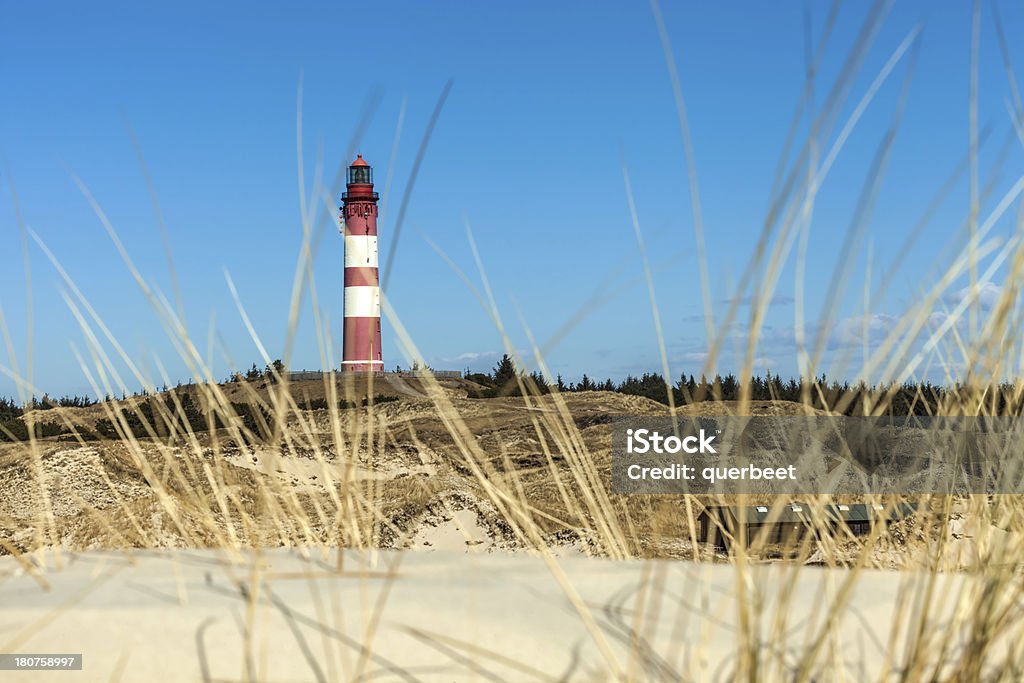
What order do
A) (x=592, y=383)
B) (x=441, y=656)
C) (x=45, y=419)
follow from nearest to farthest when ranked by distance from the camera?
(x=441, y=656), (x=45, y=419), (x=592, y=383)

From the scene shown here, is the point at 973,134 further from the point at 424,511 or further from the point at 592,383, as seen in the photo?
the point at 592,383

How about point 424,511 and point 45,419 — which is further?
point 45,419

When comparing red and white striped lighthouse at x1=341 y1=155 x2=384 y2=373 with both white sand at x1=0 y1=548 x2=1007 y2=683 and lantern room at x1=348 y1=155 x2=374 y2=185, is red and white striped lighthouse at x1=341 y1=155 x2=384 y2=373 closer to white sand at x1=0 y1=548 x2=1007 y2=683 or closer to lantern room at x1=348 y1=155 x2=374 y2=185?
lantern room at x1=348 y1=155 x2=374 y2=185

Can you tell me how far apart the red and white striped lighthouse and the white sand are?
15416 mm

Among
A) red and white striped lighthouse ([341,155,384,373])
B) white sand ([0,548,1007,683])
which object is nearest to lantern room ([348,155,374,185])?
red and white striped lighthouse ([341,155,384,373])

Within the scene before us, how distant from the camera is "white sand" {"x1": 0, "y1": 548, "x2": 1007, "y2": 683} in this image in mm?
1238

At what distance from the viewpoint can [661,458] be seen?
6121 millimetres

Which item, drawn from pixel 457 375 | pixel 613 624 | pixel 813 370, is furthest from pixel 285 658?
pixel 457 375

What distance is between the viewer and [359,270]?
56.5 ft

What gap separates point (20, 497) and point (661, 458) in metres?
3.97

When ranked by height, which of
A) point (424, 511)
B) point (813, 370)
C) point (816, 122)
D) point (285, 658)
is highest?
point (816, 122)

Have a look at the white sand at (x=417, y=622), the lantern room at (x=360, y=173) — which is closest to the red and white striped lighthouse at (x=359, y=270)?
the lantern room at (x=360, y=173)

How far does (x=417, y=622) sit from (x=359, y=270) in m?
16.2

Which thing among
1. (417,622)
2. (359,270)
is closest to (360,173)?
(359,270)
